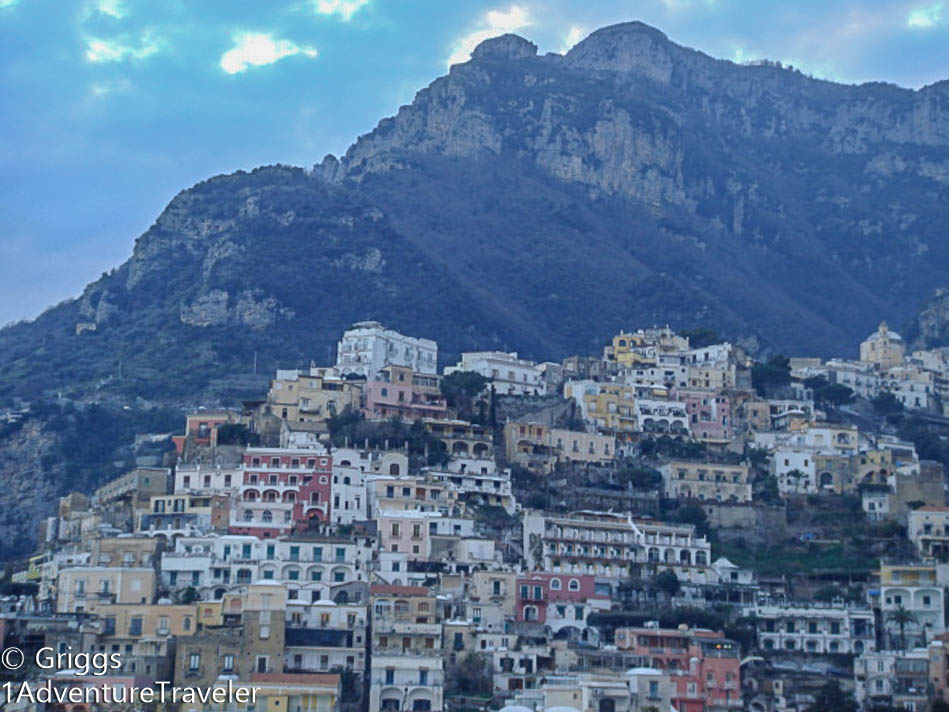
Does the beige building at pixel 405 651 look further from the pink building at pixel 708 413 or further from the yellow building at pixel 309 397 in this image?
the pink building at pixel 708 413

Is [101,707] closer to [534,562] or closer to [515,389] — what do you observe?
[534,562]

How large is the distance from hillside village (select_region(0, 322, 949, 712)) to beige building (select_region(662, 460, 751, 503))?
175 mm

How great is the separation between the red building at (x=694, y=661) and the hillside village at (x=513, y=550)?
124mm

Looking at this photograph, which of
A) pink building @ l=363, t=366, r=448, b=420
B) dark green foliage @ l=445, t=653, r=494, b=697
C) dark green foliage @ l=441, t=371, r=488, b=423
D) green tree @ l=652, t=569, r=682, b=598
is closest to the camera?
dark green foliage @ l=445, t=653, r=494, b=697

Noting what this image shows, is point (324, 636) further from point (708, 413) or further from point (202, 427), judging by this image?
point (708, 413)

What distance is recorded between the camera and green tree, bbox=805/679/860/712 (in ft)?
229

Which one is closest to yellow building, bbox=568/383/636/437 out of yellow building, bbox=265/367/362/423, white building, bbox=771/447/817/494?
white building, bbox=771/447/817/494

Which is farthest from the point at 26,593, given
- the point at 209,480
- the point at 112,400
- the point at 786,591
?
the point at 112,400

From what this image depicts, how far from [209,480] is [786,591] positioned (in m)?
28.3

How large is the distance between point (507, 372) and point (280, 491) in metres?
33.2

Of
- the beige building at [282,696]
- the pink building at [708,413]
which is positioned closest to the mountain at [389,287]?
the pink building at [708,413]

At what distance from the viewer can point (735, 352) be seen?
Answer: 124438 mm

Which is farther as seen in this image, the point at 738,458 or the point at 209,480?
the point at 738,458

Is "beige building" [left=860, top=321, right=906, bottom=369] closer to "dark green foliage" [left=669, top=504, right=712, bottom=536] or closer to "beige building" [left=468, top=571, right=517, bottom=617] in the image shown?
"dark green foliage" [left=669, top=504, right=712, bottom=536]
